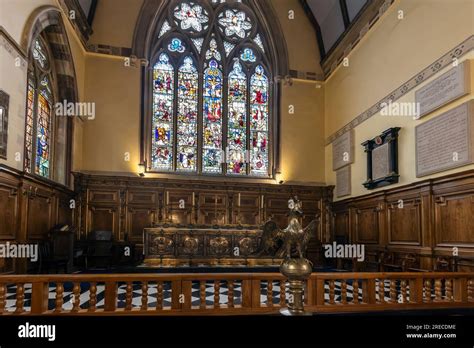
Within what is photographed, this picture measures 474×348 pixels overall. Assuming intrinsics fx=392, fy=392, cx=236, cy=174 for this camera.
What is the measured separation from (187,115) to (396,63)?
6142 millimetres

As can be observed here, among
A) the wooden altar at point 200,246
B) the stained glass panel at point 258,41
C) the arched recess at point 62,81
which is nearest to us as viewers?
the wooden altar at point 200,246

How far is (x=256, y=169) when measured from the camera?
40.3ft

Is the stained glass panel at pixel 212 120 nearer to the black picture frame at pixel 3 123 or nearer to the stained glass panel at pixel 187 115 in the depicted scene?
the stained glass panel at pixel 187 115

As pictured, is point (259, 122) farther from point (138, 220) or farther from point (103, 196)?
point (103, 196)

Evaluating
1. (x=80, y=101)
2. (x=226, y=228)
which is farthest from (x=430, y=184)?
(x=80, y=101)

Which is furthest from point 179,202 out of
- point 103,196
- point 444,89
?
point 444,89

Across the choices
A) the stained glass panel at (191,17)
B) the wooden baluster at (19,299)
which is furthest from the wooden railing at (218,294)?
the stained glass panel at (191,17)

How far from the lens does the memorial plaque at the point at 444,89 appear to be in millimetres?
6389

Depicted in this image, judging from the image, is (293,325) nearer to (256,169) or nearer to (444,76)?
(444,76)

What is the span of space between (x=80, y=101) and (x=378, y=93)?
26.1ft

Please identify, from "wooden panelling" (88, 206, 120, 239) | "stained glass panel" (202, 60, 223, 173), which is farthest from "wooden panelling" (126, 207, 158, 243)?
"stained glass panel" (202, 60, 223, 173)

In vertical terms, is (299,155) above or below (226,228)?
above

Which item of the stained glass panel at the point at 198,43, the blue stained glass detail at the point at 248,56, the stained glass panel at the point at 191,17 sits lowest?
the blue stained glass detail at the point at 248,56

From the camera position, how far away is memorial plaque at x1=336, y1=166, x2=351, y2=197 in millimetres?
10758
